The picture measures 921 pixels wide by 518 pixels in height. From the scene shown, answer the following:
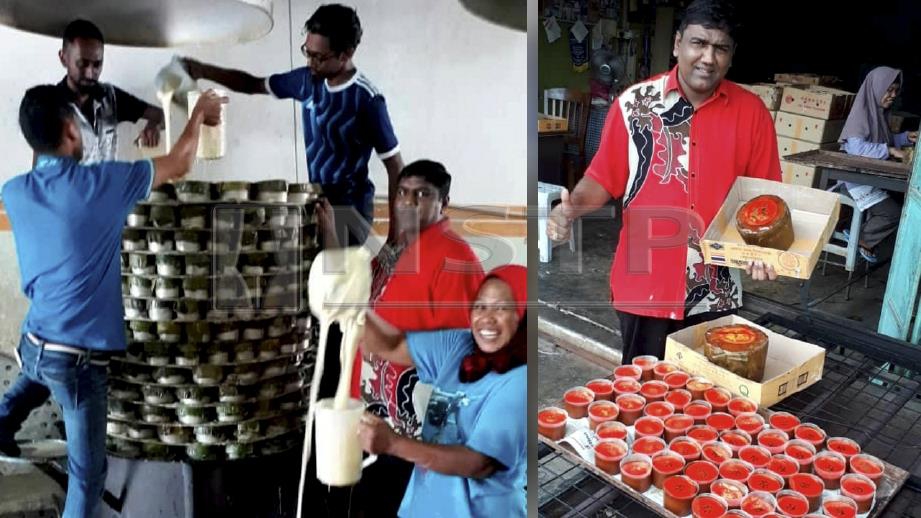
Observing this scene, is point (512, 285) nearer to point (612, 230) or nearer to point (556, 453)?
point (612, 230)

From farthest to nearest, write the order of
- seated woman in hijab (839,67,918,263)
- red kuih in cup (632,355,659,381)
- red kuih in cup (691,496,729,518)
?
red kuih in cup (632,355,659,381)
red kuih in cup (691,496,729,518)
seated woman in hijab (839,67,918,263)

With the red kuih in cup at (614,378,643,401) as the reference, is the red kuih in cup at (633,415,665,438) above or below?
below

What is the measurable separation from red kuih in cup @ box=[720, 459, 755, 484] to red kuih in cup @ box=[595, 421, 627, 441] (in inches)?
9.9

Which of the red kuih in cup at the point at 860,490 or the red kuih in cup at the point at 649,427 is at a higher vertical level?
the red kuih in cup at the point at 649,427

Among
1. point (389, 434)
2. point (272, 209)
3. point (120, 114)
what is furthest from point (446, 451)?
point (120, 114)

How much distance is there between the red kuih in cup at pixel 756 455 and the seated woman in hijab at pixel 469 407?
0.63m

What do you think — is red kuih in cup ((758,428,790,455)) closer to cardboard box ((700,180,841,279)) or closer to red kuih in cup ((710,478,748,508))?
red kuih in cup ((710,478,748,508))

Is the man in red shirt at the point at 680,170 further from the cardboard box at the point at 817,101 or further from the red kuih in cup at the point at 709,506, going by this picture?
the red kuih in cup at the point at 709,506

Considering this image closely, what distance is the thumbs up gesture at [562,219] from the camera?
1.59 m

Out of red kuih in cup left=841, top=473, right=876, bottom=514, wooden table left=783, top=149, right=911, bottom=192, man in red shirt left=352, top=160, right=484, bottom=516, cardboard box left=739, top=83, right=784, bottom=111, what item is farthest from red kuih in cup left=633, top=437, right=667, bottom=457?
cardboard box left=739, top=83, right=784, bottom=111

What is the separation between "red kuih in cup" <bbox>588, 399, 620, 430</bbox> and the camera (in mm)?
1788

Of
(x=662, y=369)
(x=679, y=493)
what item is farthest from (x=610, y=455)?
(x=662, y=369)

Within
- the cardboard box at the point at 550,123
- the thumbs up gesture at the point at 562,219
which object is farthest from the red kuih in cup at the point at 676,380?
the cardboard box at the point at 550,123

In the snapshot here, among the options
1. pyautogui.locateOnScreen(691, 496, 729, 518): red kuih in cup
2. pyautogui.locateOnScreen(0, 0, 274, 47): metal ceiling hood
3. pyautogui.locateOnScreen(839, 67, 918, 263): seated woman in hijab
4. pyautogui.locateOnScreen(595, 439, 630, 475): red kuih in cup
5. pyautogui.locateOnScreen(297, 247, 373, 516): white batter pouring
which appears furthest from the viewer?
pyautogui.locateOnScreen(595, 439, 630, 475): red kuih in cup
